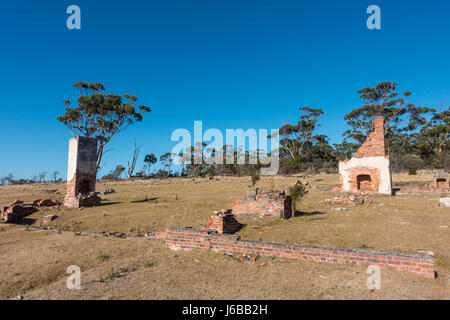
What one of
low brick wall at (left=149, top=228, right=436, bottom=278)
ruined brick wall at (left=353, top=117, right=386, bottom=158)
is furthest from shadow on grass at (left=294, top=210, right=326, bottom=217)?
ruined brick wall at (left=353, top=117, right=386, bottom=158)

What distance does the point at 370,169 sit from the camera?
13797 mm

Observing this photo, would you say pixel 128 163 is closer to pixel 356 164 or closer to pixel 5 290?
pixel 356 164

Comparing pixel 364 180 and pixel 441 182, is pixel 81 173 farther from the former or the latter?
pixel 441 182

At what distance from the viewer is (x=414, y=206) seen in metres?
9.90

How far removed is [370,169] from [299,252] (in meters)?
11.0

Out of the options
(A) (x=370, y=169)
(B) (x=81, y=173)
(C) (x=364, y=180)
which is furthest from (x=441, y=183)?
(B) (x=81, y=173)

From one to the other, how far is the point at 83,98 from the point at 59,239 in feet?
80.0

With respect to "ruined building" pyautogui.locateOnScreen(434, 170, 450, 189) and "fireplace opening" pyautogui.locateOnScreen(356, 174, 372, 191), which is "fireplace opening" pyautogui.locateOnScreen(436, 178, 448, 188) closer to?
"ruined building" pyautogui.locateOnScreen(434, 170, 450, 189)

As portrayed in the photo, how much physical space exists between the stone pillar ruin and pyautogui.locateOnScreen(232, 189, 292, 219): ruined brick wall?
9.56m

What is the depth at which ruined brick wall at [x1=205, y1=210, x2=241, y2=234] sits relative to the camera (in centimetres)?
773

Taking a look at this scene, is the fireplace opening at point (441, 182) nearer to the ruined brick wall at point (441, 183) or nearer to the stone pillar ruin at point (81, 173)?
the ruined brick wall at point (441, 183)

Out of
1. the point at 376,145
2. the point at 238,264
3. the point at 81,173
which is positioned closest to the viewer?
the point at 238,264

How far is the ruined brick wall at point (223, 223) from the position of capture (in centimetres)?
773

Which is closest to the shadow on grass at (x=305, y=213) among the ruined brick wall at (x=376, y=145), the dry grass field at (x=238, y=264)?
the dry grass field at (x=238, y=264)
